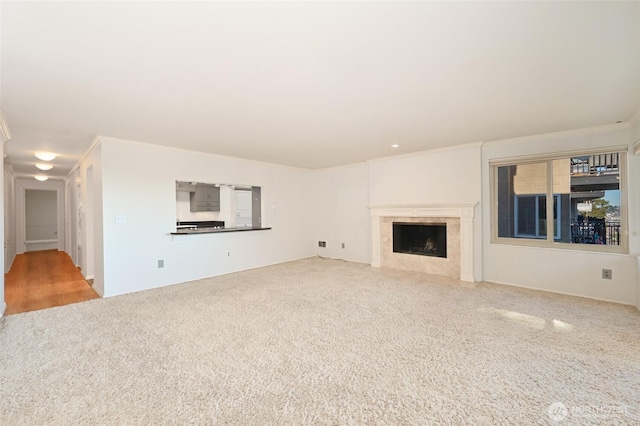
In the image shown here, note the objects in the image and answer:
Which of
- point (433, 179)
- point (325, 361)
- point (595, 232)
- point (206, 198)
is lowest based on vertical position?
point (325, 361)

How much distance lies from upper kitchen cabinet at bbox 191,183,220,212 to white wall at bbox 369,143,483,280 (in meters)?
3.28

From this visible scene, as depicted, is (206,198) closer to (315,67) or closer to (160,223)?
(160,223)

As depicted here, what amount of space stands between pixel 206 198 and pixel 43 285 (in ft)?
9.77

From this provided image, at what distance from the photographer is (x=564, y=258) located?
408cm

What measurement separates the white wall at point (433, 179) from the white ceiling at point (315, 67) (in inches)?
41.6

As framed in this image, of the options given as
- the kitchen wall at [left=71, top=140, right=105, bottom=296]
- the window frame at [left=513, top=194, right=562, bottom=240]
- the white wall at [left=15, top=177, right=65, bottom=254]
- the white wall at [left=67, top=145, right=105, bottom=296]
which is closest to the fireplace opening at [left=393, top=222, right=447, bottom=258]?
the window frame at [left=513, top=194, right=562, bottom=240]

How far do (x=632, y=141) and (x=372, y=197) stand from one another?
151 inches

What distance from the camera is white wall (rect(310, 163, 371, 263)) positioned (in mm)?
6457

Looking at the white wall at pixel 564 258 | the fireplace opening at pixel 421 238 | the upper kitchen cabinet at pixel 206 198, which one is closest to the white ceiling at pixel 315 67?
the white wall at pixel 564 258

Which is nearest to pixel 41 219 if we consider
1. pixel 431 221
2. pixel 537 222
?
pixel 431 221

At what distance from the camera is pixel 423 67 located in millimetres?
2221

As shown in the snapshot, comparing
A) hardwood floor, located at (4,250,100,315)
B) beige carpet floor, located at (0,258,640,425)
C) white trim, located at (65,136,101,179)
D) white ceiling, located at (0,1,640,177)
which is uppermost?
white ceiling, located at (0,1,640,177)

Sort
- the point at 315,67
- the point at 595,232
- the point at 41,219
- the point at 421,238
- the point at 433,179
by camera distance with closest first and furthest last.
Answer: the point at 315,67 → the point at 595,232 → the point at 433,179 → the point at 421,238 → the point at 41,219

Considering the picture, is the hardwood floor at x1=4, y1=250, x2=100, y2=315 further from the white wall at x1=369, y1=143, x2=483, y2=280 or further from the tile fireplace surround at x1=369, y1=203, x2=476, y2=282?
the white wall at x1=369, y1=143, x2=483, y2=280
